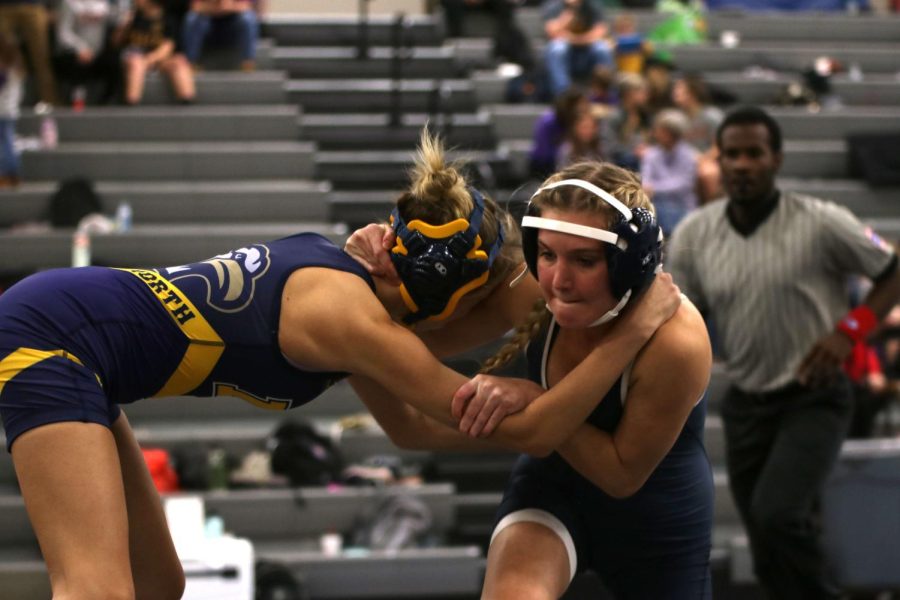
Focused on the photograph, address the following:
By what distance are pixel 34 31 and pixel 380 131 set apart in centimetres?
247

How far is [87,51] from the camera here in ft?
33.0

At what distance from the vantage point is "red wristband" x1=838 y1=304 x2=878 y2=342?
4.80m

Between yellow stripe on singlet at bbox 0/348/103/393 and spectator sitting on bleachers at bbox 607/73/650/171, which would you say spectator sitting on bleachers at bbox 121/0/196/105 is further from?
yellow stripe on singlet at bbox 0/348/103/393

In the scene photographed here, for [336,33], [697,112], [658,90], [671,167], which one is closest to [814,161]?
[697,112]

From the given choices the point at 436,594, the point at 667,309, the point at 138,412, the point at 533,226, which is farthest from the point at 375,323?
the point at 138,412

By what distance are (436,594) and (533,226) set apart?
3765 mm

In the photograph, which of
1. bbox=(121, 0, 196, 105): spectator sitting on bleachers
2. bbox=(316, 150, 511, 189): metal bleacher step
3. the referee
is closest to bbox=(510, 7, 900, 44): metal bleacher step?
bbox=(316, 150, 511, 189): metal bleacher step

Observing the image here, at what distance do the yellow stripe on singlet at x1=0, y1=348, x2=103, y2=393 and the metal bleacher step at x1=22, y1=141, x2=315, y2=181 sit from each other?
6.36 m

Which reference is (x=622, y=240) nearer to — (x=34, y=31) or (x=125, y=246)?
(x=125, y=246)

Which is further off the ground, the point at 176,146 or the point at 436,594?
the point at 176,146

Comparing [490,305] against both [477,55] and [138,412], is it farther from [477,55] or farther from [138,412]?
[477,55]

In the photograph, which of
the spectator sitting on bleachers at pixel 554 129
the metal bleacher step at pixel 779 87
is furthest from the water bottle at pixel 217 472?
the metal bleacher step at pixel 779 87

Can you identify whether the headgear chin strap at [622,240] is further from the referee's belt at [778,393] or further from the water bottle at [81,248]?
the water bottle at [81,248]

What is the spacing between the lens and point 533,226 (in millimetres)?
3172
